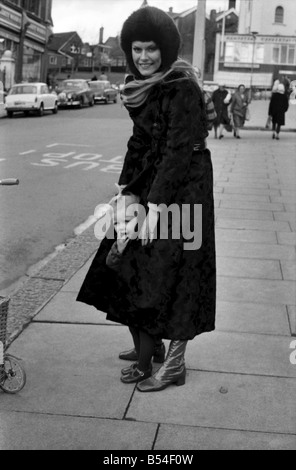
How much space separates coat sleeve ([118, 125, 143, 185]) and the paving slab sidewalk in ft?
3.39

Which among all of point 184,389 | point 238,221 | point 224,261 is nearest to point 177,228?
point 184,389

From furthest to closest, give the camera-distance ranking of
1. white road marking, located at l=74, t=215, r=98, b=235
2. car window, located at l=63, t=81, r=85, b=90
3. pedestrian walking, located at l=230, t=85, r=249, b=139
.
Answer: car window, located at l=63, t=81, r=85, b=90, pedestrian walking, located at l=230, t=85, r=249, b=139, white road marking, located at l=74, t=215, r=98, b=235

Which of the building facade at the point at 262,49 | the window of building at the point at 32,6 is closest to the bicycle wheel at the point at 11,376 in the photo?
the window of building at the point at 32,6

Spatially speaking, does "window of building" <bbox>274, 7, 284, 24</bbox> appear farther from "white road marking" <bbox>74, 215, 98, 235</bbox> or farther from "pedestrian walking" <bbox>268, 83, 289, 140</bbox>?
"white road marking" <bbox>74, 215, 98, 235</bbox>

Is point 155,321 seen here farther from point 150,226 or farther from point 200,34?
point 200,34

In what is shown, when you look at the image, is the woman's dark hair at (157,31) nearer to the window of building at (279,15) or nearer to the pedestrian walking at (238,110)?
the pedestrian walking at (238,110)

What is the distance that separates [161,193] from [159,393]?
997 millimetres

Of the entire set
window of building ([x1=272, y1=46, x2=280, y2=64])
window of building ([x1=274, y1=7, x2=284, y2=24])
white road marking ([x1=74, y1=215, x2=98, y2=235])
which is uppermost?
window of building ([x1=274, y1=7, x2=284, y2=24])

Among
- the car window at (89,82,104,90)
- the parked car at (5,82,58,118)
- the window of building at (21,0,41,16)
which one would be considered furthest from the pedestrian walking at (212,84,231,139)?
the window of building at (21,0,41,16)

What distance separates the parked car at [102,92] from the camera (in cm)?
4334

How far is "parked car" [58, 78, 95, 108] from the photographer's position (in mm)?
35562

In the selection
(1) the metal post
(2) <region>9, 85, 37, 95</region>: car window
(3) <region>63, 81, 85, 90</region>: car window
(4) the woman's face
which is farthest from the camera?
(3) <region>63, 81, 85, 90</region>: car window

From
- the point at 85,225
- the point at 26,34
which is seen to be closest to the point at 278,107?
the point at 85,225
